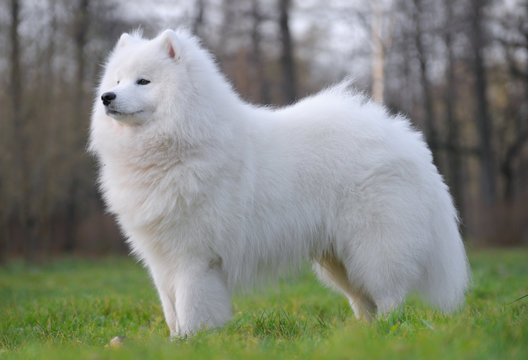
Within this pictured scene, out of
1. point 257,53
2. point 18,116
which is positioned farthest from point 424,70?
point 18,116

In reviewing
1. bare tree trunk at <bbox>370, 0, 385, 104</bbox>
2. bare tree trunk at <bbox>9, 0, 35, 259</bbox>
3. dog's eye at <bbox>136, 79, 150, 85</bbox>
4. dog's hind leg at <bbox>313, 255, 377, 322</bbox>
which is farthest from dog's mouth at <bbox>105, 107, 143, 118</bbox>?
bare tree trunk at <bbox>370, 0, 385, 104</bbox>

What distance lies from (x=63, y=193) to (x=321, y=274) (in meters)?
11.4

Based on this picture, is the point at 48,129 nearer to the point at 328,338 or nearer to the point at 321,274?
the point at 321,274

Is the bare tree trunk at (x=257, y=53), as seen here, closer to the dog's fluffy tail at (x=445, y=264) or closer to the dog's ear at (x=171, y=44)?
the dog's ear at (x=171, y=44)

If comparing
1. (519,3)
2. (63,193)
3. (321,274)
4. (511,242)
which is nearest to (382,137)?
(321,274)

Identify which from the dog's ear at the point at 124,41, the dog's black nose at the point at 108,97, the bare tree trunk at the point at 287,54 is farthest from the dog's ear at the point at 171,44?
the bare tree trunk at the point at 287,54

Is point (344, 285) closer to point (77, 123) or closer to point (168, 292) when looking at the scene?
point (168, 292)

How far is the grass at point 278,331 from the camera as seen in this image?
2.51m

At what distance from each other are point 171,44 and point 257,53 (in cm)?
1516

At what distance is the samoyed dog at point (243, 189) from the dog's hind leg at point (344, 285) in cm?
17

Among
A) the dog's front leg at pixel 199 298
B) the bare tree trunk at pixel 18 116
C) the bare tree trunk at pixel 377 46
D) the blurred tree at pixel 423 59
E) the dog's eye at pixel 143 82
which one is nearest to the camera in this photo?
the dog's front leg at pixel 199 298

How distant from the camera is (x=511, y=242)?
16.4 metres

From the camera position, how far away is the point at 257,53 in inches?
738

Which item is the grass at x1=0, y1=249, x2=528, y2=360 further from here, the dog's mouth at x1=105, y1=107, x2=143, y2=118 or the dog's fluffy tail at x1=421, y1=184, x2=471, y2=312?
the dog's mouth at x1=105, y1=107, x2=143, y2=118
